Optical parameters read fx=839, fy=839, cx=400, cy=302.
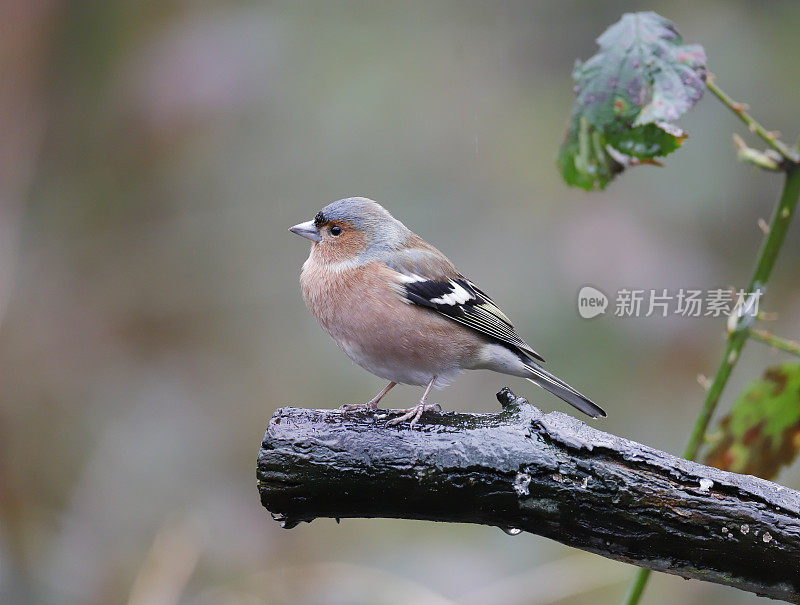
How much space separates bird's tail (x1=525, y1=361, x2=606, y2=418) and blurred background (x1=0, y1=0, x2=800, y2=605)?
1.77 m

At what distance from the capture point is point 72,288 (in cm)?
725

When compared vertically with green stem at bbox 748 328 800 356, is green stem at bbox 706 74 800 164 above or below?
above

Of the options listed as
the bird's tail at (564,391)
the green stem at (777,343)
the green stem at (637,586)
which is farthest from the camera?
the bird's tail at (564,391)

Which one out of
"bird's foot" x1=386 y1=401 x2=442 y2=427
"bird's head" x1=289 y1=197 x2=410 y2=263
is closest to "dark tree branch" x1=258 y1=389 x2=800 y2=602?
"bird's foot" x1=386 y1=401 x2=442 y2=427

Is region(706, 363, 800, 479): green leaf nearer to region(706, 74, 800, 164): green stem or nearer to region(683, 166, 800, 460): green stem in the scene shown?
region(683, 166, 800, 460): green stem

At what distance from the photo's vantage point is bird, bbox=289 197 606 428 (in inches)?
150

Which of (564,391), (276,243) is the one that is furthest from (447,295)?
(276,243)

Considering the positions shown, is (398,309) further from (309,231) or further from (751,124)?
(751,124)

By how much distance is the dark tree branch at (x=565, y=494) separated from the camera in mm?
2754

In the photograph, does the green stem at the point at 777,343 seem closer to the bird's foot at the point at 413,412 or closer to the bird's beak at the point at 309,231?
the bird's foot at the point at 413,412

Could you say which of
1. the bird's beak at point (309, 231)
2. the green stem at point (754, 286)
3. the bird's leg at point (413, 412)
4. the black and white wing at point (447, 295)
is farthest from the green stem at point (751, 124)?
the bird's beak at point (309, 231)

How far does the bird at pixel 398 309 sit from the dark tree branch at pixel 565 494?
654 millimetres

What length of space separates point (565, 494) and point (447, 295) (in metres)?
1.51

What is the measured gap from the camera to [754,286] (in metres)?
3.45
